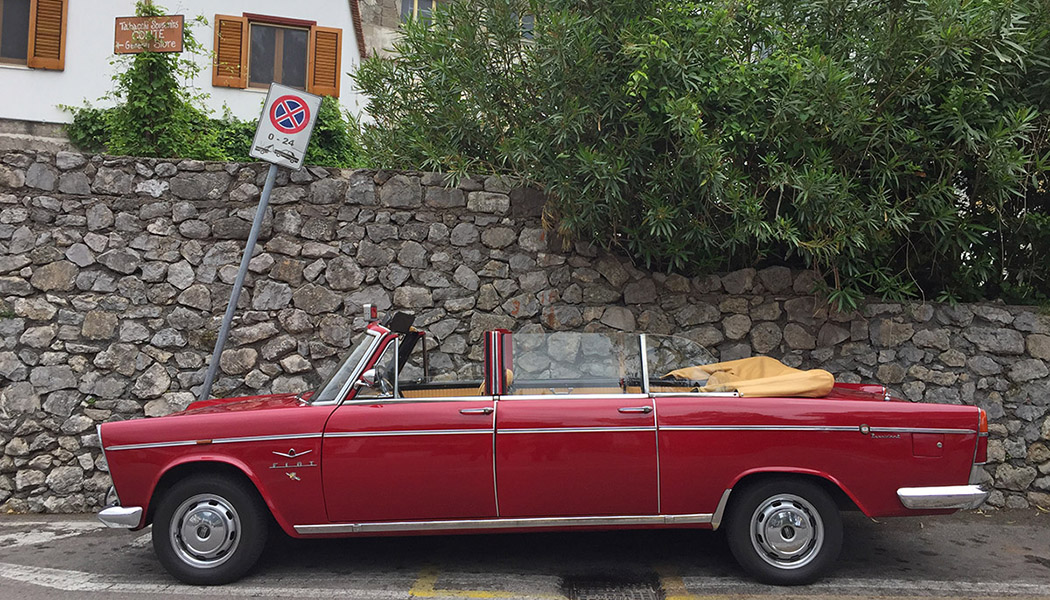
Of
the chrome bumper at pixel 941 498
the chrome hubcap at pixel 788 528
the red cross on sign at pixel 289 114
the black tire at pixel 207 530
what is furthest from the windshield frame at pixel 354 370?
the chrome bumper at pixel 941 498

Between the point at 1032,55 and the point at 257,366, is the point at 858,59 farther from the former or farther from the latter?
the point at 257,366

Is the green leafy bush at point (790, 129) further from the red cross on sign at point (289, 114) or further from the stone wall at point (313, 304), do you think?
the red cross on sign at point (289, 114)

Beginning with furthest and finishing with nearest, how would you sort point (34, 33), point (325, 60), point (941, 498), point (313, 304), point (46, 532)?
point (325, 60)
point (34, 33)
point (313, 304)
point (46, 532)
point (941, 498)

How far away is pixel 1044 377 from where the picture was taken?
22.7ft

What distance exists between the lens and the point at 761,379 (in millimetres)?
5039

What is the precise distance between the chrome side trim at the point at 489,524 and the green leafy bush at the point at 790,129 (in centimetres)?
243

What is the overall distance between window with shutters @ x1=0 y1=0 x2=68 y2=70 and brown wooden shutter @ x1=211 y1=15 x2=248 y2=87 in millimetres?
2232

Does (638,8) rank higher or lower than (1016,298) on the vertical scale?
higher

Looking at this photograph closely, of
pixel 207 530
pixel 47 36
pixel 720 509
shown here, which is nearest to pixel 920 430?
pixel 720 509

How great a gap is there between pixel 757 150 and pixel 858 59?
3.28 ft

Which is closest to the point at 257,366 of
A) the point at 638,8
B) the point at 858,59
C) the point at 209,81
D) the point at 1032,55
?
the point at 638,8

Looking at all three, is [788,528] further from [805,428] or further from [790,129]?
[790,129]

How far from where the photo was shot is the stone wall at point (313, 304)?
677 cm

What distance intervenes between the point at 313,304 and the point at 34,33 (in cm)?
905
